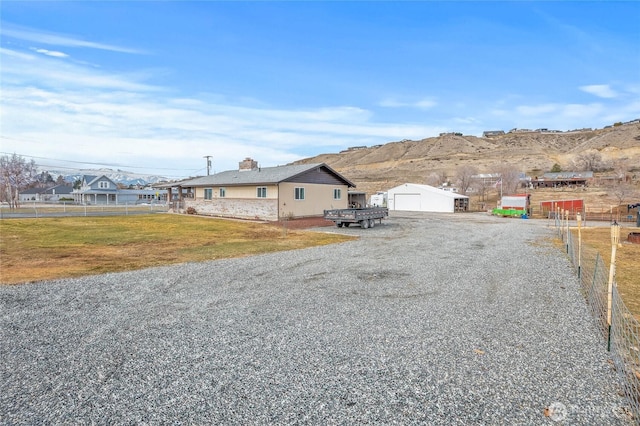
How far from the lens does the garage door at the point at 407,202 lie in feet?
168

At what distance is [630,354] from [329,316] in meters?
4.77

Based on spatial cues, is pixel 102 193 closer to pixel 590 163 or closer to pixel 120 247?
pixel 120 247

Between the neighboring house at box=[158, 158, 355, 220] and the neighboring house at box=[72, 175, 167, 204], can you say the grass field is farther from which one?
the neighboring house at box=[72, 175, 167, 204]

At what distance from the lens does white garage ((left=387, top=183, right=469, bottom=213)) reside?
157ft

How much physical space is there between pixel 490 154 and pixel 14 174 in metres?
128

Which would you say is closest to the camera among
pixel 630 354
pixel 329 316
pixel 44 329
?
pixel 630 354

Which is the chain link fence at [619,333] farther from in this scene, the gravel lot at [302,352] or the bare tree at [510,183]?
the bare tree at [510,183]

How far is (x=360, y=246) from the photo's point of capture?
1644 cm

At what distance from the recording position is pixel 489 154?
117 meters

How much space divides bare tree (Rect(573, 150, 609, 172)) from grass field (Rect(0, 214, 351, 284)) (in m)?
92.6

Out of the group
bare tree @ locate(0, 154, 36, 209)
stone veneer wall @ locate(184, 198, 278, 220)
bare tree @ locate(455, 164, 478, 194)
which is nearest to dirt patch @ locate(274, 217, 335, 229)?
stone veneer wall @ locate(184, 198, 278, 220)

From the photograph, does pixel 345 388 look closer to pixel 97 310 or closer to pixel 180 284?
pixel 97 310

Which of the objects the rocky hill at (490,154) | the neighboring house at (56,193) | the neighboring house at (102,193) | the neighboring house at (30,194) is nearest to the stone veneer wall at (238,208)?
the neighboring house at (102,193)

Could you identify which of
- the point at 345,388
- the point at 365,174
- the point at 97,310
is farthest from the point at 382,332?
the point at 365,174
